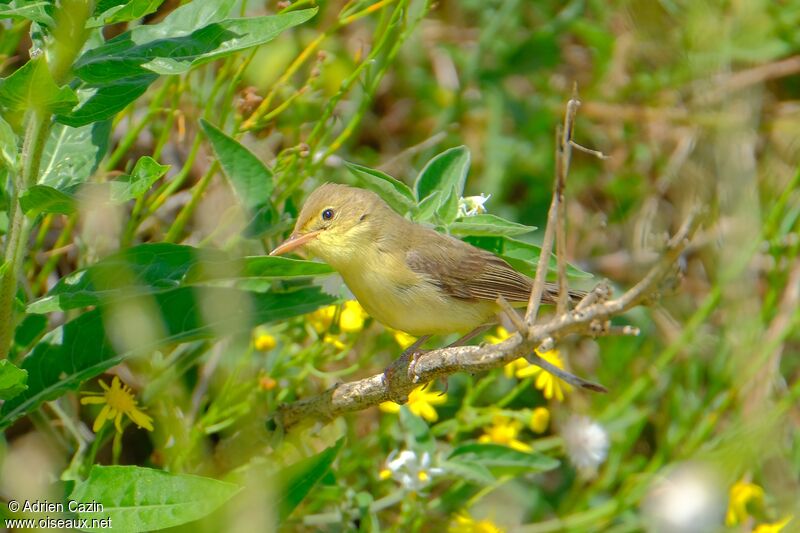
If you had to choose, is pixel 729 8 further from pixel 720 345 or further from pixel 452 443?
pixel 452 443

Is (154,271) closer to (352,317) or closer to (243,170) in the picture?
(243,170)

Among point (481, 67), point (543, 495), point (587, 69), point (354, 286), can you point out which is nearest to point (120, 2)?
point (354, 286)

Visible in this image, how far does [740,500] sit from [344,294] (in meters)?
1.36

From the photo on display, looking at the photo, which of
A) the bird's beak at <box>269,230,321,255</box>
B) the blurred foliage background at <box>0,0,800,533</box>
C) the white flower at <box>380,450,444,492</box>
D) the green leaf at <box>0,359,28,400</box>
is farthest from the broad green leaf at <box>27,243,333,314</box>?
the white flower at <box>380,450,444,492</box>

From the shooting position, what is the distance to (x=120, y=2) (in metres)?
2.00

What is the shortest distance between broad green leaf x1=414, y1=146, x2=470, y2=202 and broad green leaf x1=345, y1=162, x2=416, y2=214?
5 centimetres

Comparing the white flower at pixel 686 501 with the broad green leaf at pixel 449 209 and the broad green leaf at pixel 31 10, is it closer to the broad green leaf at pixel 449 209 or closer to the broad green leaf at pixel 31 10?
the broad green leaf at pixel 449 209

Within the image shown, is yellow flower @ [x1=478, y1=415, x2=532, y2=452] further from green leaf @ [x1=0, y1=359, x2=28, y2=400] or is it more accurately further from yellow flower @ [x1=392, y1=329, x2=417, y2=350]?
green leaf @ [x1=0, y1=359, x2=28, y2=400]

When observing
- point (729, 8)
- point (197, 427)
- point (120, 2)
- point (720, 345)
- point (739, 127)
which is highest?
point (120, 2)

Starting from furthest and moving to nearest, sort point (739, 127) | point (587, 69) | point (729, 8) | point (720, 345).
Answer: point (587, 69)
point (729, 8)
point (720, 345)
point (739, 127)

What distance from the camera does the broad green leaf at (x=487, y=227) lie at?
2371 mm

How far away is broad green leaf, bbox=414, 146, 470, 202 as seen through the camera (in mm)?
2587

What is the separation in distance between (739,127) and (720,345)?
1.97 metres

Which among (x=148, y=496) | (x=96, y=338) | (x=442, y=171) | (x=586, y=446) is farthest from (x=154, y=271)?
(x=586, y=446)
